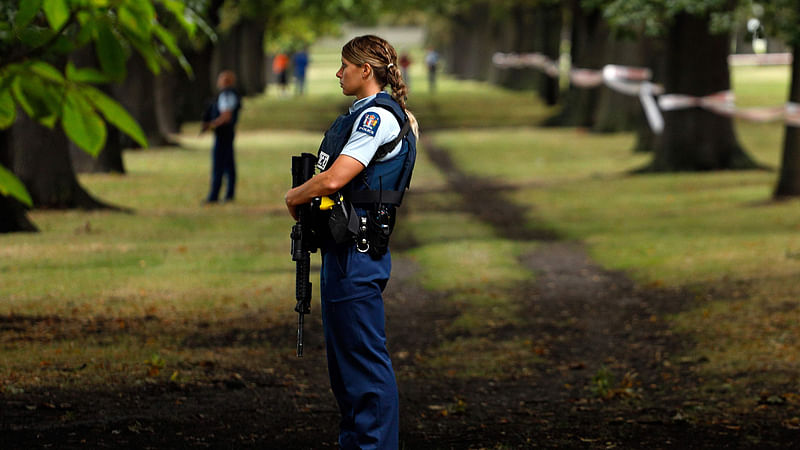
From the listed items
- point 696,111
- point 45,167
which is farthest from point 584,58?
point 45,167

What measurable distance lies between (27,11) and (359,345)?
185 centimetres

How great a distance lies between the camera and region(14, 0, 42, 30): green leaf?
476cm

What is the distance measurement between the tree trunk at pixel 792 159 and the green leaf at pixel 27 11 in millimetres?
14098

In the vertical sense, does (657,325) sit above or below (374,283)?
below

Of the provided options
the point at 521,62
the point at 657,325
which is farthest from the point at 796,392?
the point at 521,62

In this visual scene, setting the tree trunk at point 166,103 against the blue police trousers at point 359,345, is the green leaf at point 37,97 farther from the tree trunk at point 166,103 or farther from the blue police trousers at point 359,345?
the tree trunk at point 166,103

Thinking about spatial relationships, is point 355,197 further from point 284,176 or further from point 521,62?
point 521,62

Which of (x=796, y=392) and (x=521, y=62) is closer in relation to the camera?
(x=796, y=392)

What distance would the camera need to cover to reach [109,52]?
462cm

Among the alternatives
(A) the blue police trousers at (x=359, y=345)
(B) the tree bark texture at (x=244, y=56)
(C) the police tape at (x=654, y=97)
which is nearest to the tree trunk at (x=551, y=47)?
(C) the police tape at (x=654, y=97)

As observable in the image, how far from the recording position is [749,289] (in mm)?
11656

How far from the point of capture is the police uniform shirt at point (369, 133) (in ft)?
16.7

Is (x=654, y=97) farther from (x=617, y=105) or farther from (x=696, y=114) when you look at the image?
Result: (x=617, y=105)

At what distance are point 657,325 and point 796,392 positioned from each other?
2.49 metres
